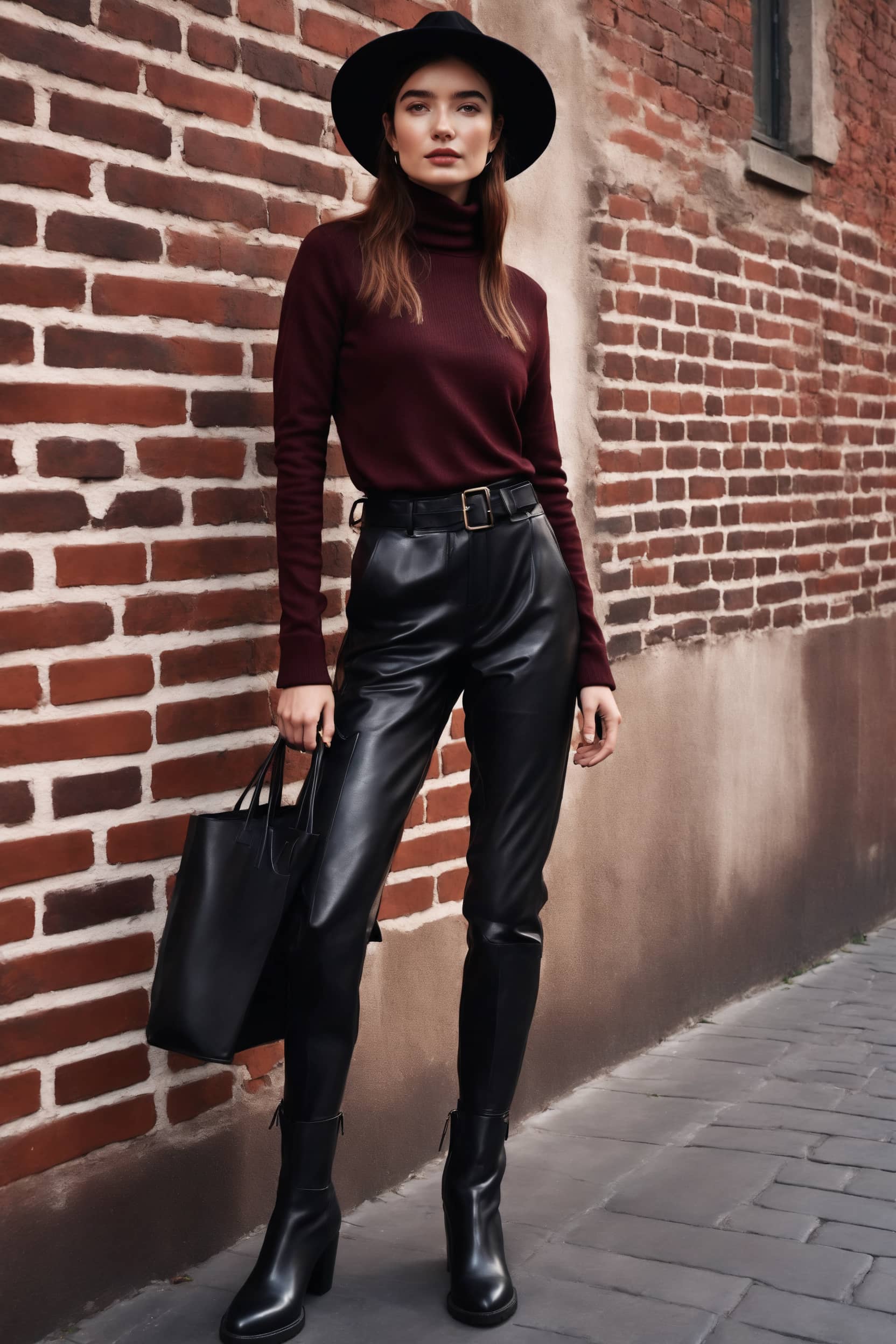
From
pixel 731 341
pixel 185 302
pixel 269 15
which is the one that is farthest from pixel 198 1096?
pixel 731 341

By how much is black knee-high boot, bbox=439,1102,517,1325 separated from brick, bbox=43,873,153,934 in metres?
0.69

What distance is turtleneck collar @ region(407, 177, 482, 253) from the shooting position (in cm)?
253

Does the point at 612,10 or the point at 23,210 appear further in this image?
the point at 612,10

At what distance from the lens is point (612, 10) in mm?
3904

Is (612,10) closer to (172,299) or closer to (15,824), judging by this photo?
(172,299)

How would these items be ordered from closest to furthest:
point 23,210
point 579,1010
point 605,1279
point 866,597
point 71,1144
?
point 23,210 < point 71,1144 < point 605,1279 < point 579,1010 < point 866,597

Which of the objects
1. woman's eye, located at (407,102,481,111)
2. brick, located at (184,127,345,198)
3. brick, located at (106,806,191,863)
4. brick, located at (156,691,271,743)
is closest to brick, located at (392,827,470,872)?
brick, located at (156,691,271,743)

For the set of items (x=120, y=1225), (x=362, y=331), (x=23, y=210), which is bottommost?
(x=120, y=1225)

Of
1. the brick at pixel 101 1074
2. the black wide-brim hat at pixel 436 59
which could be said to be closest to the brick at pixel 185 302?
the black wide-brim hat at pixel 436 59

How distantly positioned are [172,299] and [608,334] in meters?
1.65

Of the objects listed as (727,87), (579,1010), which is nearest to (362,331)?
(579,1010)

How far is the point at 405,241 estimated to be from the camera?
252 cm

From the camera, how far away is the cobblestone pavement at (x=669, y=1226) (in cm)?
249

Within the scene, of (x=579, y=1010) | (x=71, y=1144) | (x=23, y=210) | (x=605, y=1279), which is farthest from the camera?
(x=579, y=1010)
